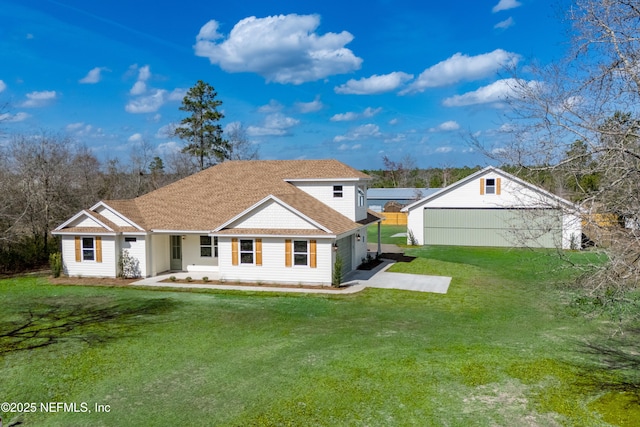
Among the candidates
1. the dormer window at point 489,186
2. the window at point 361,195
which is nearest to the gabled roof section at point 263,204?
the window at point 361,195

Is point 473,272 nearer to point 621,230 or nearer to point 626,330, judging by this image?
point 626,330

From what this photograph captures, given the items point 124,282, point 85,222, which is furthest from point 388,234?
point 85,222

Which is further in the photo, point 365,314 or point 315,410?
point 365,314

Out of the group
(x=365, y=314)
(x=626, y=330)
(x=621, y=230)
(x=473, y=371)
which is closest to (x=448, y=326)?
(x=365, y=314)

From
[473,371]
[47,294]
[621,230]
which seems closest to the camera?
[621,230]

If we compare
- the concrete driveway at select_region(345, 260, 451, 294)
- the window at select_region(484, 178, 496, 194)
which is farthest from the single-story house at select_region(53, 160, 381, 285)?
the window at select_region(484, 178, 496, 194)
